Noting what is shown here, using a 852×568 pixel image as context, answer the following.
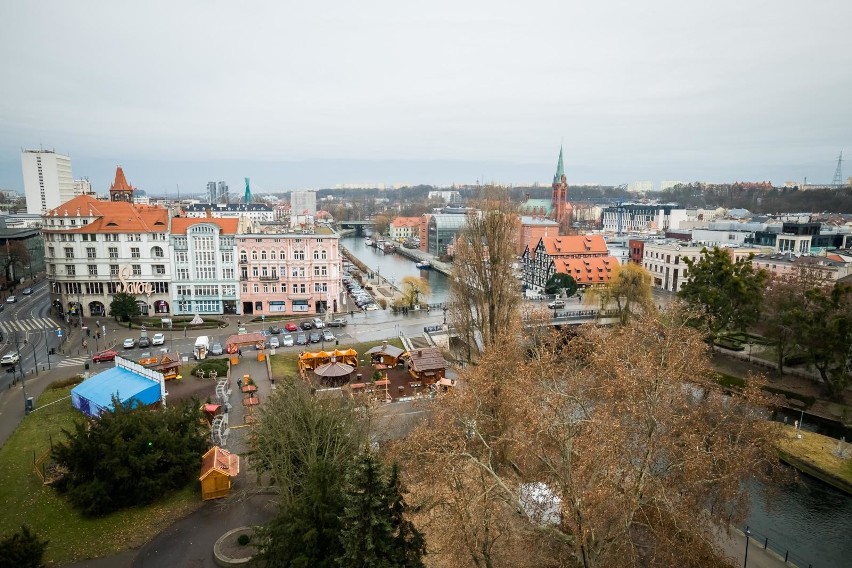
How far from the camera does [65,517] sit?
746 inches

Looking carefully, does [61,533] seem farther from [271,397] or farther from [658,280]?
[658,280]

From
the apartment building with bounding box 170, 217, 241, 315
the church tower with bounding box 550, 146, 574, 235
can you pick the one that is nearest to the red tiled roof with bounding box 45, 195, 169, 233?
the apartment building with bounding box 170, 217, 241, 315

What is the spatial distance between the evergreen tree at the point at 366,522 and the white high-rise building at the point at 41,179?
155360mm

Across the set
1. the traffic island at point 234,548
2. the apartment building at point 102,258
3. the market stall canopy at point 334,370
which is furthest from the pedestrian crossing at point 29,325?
the traffic island at point 234,548

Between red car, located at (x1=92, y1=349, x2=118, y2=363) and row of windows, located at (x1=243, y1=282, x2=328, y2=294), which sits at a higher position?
row of windows, located at (x1=243, y1=282, x2=328, y2=294)

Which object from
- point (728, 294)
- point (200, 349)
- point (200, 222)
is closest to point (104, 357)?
point (200, 349)

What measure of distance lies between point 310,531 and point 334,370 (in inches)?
719

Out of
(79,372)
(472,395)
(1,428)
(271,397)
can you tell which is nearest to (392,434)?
(271,397)

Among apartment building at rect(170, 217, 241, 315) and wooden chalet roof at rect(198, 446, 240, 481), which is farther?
apartment building at rect(170, 217, 241, 315)

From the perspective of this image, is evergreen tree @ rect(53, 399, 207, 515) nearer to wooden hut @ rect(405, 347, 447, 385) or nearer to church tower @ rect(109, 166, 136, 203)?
wooden hut @ rect(405, 347, 447, 385)

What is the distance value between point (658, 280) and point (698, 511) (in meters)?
56.5

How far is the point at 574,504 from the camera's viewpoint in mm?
11695

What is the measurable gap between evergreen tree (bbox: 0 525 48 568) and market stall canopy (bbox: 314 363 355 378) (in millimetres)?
16811

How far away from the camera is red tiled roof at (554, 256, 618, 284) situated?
60.1 m
